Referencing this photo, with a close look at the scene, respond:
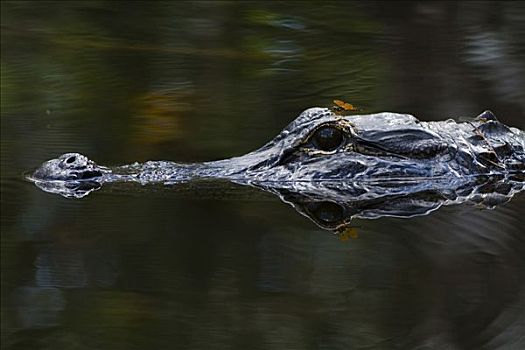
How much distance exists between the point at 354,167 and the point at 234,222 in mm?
738

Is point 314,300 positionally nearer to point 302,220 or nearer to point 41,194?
point 302,220

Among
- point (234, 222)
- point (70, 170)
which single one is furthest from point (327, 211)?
point (70, 170)

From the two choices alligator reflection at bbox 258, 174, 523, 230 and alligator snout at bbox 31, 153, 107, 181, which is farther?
alligator snout at bbox 31, 153, 107, 181

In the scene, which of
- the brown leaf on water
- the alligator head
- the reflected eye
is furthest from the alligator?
the brown leaf on water

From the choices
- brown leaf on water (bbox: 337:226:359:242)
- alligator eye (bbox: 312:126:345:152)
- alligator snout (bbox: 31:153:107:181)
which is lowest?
alligator snout (bbox: 31:153:107:181)

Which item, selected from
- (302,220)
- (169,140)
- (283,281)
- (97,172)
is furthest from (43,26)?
(283,281)

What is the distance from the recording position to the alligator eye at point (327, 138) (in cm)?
550

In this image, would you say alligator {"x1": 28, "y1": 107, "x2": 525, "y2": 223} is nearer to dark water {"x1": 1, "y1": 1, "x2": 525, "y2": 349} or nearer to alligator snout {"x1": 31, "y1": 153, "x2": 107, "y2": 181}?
alligator snout {"x1": 31, "y1": 153, "x2": 107, "y2": 181}

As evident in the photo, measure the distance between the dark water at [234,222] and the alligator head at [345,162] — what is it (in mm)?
155

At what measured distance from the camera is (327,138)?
551 centimetres

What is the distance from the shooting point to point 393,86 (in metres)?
7.61

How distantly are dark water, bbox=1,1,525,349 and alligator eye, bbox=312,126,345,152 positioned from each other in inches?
14.3

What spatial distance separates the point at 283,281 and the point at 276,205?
958 millimetres

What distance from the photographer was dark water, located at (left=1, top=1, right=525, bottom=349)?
3.98 metres
